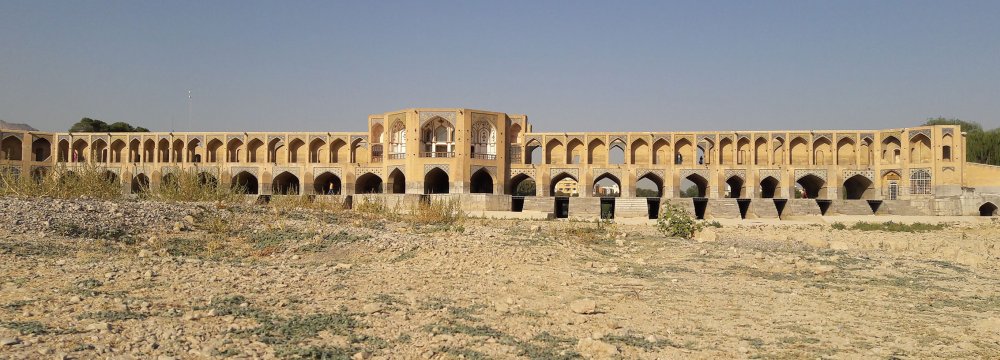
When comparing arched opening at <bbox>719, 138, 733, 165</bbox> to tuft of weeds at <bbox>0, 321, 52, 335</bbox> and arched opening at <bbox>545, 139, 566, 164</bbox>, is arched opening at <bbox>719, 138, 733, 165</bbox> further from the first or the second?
tuft of weeds at <bbox>0, 321, 52, 335</bbox>

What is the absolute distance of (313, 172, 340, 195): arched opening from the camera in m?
40.4

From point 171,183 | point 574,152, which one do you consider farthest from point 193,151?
point 171,183

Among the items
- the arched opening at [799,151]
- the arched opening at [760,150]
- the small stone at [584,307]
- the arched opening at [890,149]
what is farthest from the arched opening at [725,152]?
the small stone at [584,307]

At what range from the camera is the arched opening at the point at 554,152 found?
3925 centimetres

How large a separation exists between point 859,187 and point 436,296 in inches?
1509

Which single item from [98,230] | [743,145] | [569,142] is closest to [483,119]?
[569,142]

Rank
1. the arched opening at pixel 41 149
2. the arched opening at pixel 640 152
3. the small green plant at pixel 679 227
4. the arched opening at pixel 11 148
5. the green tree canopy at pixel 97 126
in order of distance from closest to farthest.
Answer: the small green plant at pixel 679 227 → the arched opening at pixel 640 152 → the arched opening at pixel 11 148 → the arched opening at pixel 41 149 → the green tree canopy at pixel 97 126

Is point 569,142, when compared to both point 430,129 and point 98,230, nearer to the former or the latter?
point 430,129

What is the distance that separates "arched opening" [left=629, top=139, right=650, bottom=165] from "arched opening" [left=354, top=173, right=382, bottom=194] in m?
14.8

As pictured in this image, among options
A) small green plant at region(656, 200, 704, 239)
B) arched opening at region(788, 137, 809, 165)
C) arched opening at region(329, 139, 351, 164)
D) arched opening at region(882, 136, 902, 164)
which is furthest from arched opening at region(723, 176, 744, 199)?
small green plant at region(656, 200, 704, 239)

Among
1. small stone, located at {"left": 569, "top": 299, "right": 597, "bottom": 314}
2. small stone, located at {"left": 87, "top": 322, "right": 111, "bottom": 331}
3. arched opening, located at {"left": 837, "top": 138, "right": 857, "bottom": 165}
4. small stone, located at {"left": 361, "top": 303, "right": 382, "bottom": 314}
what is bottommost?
small stone, located at {"left": 569, "top": 299, "right": 597, "bottom": 314}

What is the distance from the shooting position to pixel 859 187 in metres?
38.5

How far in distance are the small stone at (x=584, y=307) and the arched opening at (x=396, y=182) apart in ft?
103

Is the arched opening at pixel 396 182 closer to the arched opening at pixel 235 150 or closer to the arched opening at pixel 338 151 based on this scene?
the arched opening at pixel 338 151
